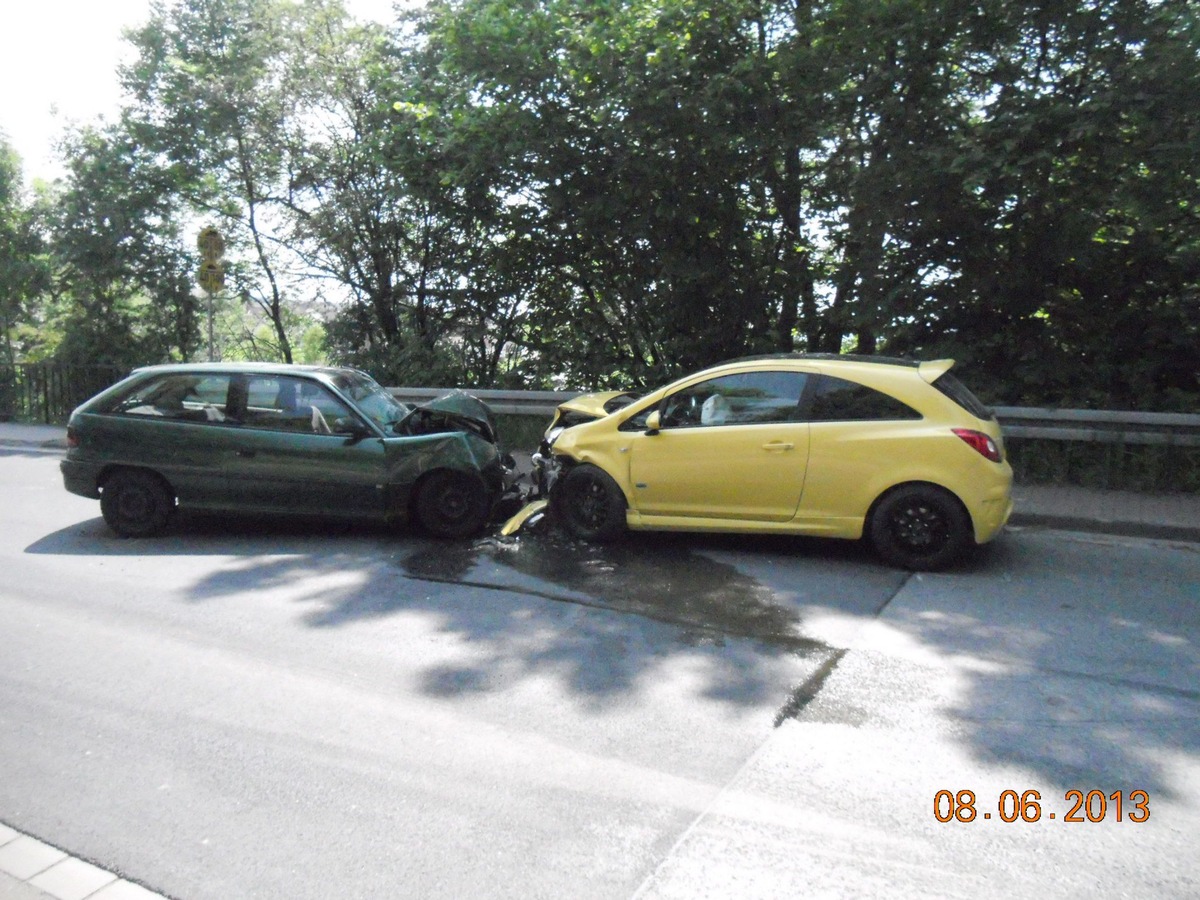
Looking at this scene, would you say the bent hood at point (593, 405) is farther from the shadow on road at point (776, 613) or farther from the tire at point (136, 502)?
the tire at point (136, 502)

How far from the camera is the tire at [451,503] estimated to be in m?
8.80

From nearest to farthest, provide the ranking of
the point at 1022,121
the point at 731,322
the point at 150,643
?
1. the point at 150,643
2. the point at 1022,121
3. the point at 731,322

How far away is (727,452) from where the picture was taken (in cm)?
779

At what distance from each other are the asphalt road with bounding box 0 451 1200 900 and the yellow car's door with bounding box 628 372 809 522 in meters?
0.50

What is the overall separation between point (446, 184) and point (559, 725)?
10.3 metres

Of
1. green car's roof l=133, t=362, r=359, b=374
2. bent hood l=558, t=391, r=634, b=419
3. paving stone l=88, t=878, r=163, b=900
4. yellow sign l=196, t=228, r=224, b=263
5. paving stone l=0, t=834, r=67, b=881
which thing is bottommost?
paving stone l=88, t=878, r=163, b=900

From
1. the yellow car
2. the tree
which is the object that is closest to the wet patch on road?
the yellow car

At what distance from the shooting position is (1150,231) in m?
10.1

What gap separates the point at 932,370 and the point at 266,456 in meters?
5.50

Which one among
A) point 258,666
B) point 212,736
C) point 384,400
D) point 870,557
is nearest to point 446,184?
point 384,400

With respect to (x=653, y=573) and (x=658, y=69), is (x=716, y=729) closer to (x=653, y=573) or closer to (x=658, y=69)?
(x=653, y=573)

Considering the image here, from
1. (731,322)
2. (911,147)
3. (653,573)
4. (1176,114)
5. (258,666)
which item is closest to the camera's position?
(258,666)
